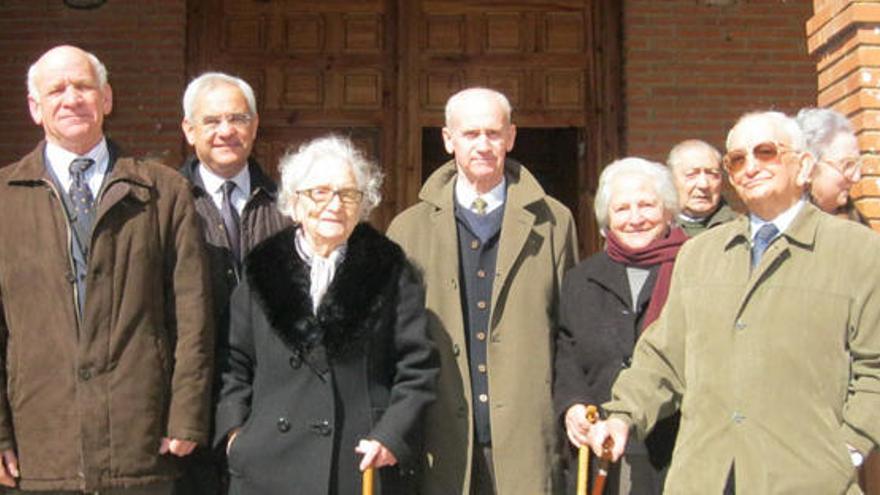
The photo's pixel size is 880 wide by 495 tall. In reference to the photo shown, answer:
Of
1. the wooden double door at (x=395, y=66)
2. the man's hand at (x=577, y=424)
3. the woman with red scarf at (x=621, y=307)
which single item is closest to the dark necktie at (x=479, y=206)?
the woman with red scarf at (x=621, y=307)

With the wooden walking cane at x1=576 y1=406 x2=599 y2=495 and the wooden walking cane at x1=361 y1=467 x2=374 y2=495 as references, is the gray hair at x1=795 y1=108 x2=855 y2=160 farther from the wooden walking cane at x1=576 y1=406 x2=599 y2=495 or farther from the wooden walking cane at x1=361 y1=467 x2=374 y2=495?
the wooden walking cane at x1=361 y1=467 x2=374 y2=495

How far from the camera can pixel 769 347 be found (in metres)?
3.43

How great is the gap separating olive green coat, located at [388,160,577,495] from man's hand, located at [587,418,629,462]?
0.39 m

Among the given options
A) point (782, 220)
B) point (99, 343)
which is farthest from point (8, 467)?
point (782, 220)

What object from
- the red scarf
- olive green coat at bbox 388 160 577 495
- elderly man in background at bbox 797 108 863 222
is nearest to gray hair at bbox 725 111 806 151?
the red scarf

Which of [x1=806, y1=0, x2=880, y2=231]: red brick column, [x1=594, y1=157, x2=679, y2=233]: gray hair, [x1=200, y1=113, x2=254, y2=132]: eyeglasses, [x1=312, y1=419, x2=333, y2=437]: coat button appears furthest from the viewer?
[x1=806, y1=0, x2=880, y2=231]: red brick column

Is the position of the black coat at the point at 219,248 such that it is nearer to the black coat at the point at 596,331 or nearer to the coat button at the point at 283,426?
the coat button at the point at 283,426

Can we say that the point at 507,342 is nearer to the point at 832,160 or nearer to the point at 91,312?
the point at 91,312

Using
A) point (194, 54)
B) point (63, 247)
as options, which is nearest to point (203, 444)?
point (63, 247)

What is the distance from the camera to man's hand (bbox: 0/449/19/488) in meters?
3.80

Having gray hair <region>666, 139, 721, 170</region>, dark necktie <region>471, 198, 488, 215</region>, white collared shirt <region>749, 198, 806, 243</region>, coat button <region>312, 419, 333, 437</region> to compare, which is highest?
gray hair <region>666, 139, 721, 170</region>

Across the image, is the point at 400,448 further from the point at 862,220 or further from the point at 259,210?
the point at 862,220

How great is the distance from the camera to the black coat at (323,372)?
387 cm

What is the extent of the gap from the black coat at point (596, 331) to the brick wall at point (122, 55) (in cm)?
484
